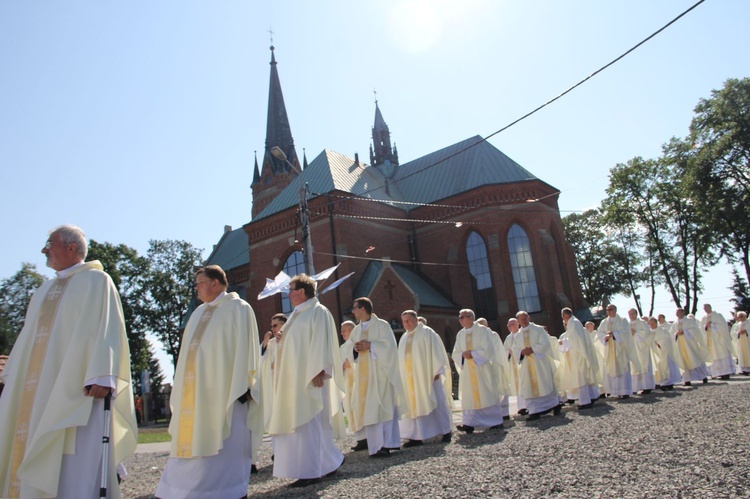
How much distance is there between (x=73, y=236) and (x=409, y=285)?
25218 millimetres

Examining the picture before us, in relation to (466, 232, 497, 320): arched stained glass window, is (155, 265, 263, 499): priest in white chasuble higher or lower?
lower

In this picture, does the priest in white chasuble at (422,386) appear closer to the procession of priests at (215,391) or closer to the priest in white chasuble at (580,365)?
the procession of priests at (215,391)

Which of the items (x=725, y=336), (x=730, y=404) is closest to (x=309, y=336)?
(x=730, y=404)

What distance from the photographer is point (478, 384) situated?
34.6 feet

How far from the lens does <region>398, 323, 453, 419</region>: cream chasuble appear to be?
9.63 m

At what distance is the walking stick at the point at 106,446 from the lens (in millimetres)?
3967

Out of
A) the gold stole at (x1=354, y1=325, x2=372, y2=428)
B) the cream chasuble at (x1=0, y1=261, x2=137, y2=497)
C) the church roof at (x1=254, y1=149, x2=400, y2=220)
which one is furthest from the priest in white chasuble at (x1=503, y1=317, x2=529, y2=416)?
the church roof at (x1=254, y1=149, x2=400, y2=220)

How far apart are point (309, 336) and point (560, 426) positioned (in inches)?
191

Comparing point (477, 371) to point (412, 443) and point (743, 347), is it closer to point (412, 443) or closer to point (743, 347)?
point (412, 443)

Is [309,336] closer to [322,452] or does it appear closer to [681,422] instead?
[322,452]

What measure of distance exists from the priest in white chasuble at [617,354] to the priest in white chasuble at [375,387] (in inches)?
302

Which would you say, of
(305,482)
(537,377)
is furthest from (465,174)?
(305,482)

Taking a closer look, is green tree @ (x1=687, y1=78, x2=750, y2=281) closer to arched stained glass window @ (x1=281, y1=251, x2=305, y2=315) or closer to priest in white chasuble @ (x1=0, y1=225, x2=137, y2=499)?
arched stained glass window @ (x1=281, y1=251, x2=305, y2=315)

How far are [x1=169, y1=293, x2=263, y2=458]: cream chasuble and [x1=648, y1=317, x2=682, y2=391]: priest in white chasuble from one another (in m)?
14.5
